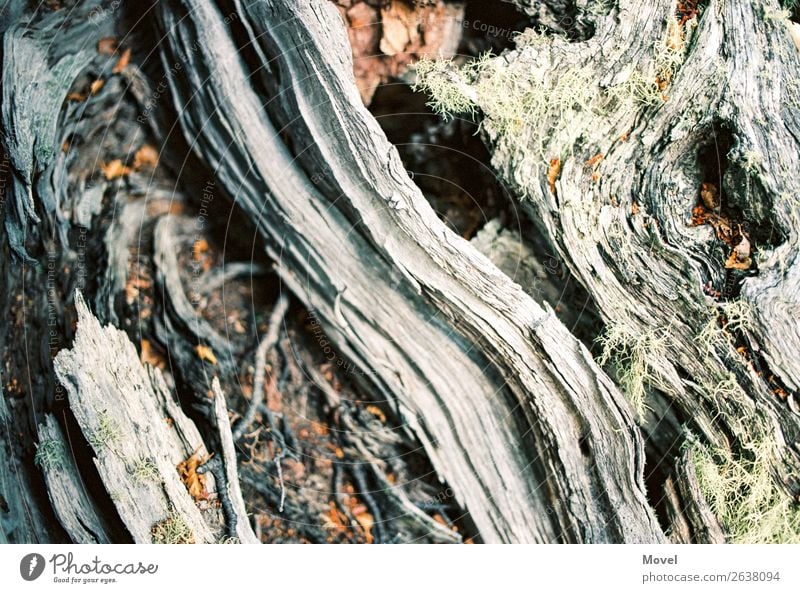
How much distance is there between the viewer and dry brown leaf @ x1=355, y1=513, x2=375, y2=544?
5.48 feet

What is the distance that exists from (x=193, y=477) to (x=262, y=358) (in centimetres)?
35

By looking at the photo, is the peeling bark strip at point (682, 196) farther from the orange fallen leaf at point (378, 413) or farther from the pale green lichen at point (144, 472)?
the pale green lichen at point (144, 472)

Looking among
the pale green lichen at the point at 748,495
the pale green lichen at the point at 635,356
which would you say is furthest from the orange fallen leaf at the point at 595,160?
the pale green lichen at the point at 748,495

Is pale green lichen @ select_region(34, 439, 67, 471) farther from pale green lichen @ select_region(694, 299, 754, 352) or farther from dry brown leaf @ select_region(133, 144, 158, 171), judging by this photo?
pale green lichen @ select_region(694, 299, 754, 352)

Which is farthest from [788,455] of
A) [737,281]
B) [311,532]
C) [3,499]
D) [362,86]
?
[3,499]

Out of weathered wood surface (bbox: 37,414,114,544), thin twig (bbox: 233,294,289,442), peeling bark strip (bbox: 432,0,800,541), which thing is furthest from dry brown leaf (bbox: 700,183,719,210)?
weathered wood surface (bbox: 37,414,114,544)

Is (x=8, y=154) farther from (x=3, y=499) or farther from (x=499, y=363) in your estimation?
(x=499, y=363)

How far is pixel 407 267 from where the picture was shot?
160 centimetres

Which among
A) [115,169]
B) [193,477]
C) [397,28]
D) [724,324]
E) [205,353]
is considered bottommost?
[193,477]

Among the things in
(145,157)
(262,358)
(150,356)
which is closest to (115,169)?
(145,157)

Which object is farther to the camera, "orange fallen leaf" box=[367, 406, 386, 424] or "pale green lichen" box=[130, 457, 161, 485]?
"orange fallen leaf" box=[367, 406, 386, 424]

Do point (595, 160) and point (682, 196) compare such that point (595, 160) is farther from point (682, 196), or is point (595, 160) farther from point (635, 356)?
point (635, 356)

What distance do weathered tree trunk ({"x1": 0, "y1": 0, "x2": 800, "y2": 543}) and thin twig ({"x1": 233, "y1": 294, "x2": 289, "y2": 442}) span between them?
0.5 inches
